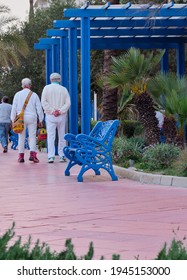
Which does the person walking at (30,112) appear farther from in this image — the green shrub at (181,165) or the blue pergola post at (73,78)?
the green shrub at (181,165)

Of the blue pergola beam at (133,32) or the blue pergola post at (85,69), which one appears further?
the blue pergola beam at (133,32)

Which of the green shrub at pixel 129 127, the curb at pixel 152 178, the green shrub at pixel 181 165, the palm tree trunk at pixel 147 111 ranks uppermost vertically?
the palm tree trunk at pixel 147 111

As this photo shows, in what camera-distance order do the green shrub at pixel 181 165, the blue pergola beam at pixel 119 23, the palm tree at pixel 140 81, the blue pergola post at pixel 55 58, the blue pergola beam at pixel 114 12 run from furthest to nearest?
the blue pergola post at pixel 55 58 → the blue pergola beam at pixel 119 23 → the blue pergola beam at pixel 114 12 → the palm tree at pixel 140 81 → the green shrub at pixel 181 165

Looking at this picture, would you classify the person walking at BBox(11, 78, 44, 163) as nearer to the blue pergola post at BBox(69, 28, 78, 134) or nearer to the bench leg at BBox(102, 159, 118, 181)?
the blue pergola post at BBox(69, 28, 78, 134)

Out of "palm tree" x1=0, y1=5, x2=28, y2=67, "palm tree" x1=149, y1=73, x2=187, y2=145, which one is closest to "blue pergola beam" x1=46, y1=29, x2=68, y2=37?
"palm tree" x1=149, y1=73, x2=187, y2=145

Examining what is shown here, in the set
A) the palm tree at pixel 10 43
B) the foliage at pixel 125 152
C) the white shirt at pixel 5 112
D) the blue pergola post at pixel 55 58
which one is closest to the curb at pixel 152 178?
the foliage at pixel 125 152

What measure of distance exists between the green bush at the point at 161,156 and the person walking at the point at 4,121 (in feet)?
40.0

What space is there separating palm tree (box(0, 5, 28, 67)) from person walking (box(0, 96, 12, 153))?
686 inches

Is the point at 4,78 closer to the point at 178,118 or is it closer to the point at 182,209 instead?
the point at 178,118

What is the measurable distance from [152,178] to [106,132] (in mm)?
1108

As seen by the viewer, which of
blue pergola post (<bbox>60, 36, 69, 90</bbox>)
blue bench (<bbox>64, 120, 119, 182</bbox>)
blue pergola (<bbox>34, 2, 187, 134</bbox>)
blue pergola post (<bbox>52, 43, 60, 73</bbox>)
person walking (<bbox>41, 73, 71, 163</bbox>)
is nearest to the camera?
blue bench (<bbox>64, 120, 119, 182</bbox>)

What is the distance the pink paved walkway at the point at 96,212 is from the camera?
7805mm

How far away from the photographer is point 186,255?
15.9ft

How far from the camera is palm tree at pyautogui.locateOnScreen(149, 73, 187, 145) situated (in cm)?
1694
